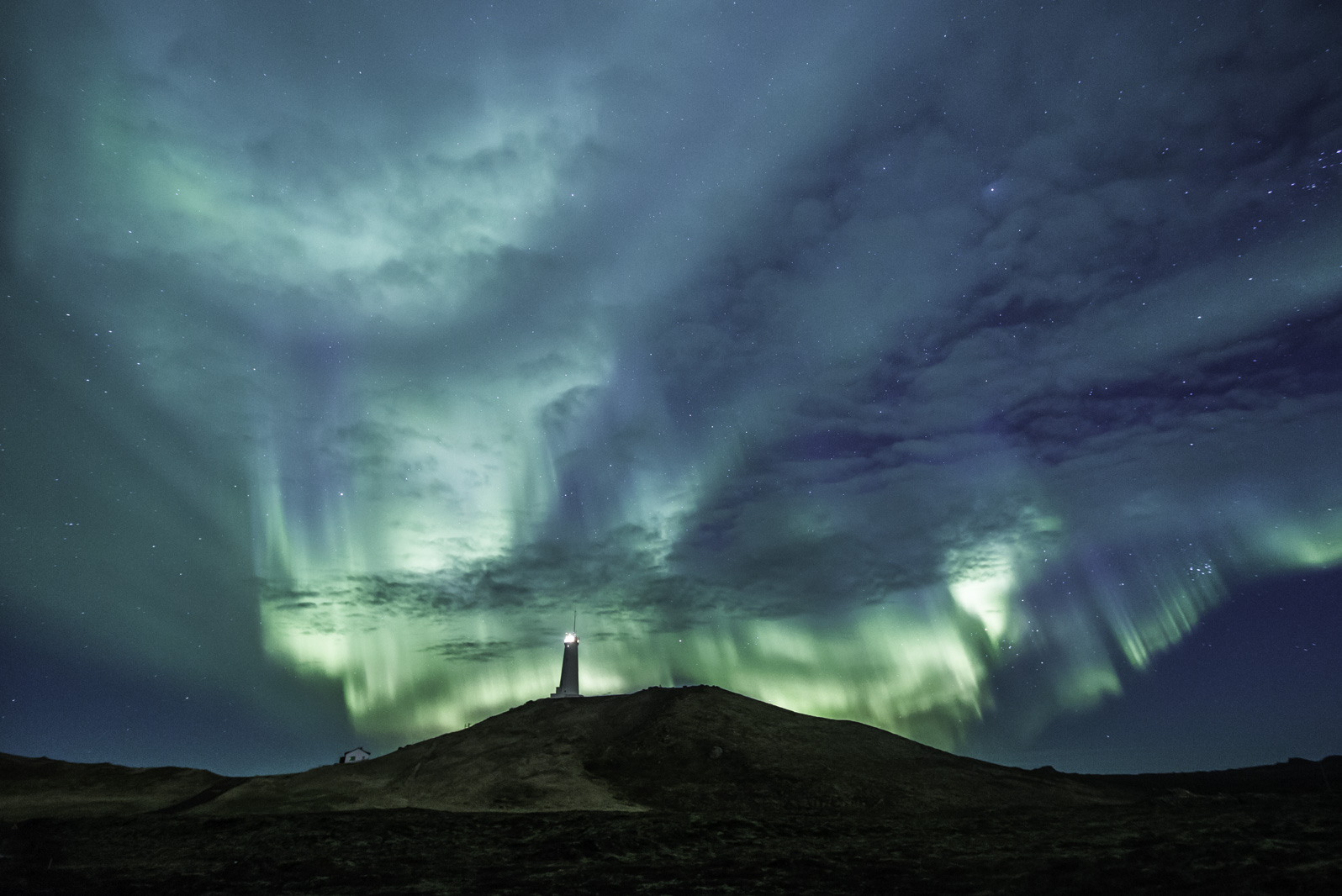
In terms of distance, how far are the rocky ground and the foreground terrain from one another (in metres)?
0.16

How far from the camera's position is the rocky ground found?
1823 centimetres

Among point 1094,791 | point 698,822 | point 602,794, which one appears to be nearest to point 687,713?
point 602,794

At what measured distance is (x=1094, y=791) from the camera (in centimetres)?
4291

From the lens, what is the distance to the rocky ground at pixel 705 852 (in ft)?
59.8

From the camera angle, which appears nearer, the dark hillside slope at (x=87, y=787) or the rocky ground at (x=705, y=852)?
the rocky ground at (x=705, y=852)

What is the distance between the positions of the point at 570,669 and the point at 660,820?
51.4 meters

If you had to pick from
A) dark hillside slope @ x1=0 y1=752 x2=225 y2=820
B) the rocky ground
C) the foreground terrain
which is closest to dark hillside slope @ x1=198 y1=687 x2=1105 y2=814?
the foreground terrain

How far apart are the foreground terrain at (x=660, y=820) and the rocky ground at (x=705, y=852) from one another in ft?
0.51

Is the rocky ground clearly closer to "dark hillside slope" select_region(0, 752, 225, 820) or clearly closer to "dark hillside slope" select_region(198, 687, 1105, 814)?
"dark hillside slope" select_region(198, 687, 1105, 814)

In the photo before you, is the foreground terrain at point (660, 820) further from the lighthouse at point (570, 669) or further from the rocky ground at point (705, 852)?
the lighthouse at point (570, 669)

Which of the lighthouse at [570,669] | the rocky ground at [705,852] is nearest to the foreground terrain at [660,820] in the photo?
the rocky ground at [705,852]

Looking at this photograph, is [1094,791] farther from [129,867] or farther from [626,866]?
[129,867]

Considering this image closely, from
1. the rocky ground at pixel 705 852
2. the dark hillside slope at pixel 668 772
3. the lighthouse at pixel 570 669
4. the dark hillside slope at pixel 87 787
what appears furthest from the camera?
the lighthouse at pixel 570 669

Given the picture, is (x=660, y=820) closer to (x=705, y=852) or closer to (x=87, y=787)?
(x=705, y=852)
